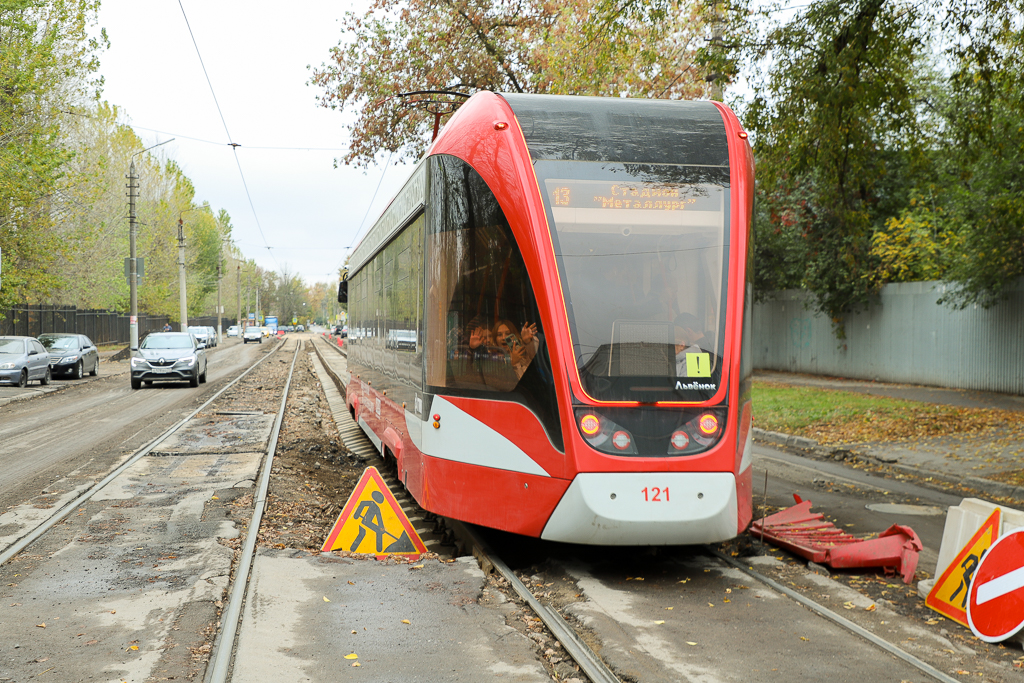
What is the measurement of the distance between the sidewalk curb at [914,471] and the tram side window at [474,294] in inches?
271

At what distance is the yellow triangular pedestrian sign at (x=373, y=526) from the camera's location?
7059 millimetres

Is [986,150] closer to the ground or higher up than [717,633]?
higher up

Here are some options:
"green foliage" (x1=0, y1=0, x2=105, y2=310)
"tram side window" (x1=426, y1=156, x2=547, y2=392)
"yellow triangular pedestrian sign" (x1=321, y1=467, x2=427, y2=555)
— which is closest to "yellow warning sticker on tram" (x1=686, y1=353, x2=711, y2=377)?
"tram side window" (x1=426, y1=156, x2=547, y2=392)

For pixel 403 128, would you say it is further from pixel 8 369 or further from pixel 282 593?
pixel 282 593

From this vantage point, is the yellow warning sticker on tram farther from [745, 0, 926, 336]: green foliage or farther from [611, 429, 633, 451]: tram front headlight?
[745, 0, 926, 336]: green foliage

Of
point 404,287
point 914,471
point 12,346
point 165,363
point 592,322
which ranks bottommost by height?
point 914,471


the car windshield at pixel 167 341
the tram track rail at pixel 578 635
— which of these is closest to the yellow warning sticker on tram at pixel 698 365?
the tram track rail at pixel 578 635

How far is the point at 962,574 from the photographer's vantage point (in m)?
5.34

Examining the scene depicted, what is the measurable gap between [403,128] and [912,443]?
17.1 metres

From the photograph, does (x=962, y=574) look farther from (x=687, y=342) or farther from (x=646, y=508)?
(x=687, y=342)

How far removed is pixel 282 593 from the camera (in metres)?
5.66

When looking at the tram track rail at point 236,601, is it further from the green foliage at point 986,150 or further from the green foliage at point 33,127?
the green foliage at point 33,127

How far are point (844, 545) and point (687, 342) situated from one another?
206 cm

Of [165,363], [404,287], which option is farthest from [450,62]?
[404,287]
